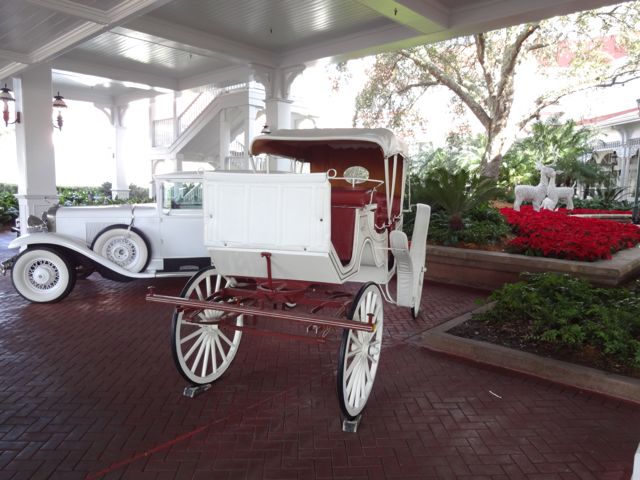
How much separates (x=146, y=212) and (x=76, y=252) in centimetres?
111

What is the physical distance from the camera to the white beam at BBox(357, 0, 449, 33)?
6758 millimetres

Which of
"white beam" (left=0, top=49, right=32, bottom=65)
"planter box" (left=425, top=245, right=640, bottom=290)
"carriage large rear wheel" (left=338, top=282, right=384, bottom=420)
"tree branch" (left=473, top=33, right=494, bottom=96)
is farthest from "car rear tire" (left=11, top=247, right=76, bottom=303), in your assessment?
"tree branch" (left=473, top=33, right=494, bottom=96)

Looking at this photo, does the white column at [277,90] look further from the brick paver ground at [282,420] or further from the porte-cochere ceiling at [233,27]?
the brick paver ground at [282,420]

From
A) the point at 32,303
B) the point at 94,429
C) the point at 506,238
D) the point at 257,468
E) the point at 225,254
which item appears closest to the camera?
the point at 257,468

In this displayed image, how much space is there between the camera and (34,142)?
938 cm

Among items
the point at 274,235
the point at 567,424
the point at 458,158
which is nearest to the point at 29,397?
the point at 274,235

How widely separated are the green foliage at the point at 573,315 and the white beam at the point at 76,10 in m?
6.59

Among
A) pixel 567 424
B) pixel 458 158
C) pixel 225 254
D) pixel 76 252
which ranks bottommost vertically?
pixel 567 424

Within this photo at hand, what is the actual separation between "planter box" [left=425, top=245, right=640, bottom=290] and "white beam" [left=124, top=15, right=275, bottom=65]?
229 inches

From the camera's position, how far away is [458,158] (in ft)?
71.9

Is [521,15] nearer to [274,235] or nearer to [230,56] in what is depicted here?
[230,56]

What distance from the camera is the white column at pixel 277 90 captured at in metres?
10.5

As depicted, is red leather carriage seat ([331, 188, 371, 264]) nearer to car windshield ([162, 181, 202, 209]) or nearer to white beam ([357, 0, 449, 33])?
car windshield ([162, 181, 202, 209])

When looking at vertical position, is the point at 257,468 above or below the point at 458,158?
below
